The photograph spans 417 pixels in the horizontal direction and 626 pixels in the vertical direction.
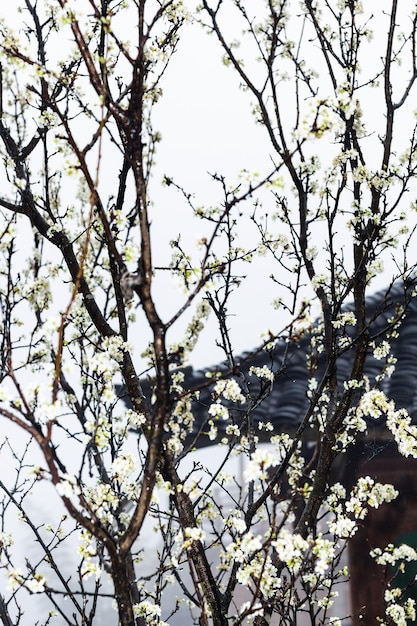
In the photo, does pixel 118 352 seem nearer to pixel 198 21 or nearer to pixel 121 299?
pixel 121 299

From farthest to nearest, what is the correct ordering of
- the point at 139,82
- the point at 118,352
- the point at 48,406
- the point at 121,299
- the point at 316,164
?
the point at 316,164 < the point at 121,299 < the point at 118,352 < the point at 139,82 < the point at 48,406

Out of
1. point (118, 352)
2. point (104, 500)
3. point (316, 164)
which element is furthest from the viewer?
point (316, 164)

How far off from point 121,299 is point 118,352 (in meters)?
0.36

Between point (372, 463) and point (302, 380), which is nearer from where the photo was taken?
point (372, 463)

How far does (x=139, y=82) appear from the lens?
2098mm

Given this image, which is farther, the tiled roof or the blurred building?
the blurred building

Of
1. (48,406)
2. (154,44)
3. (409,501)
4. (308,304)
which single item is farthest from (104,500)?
(409,501)

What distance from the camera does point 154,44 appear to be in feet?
10.4

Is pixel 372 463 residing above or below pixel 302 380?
below

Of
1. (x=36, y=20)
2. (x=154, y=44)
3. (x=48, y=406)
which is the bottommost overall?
(x=48, y=406)

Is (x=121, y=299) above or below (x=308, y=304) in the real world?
above

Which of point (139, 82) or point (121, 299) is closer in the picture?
point (139, 82)

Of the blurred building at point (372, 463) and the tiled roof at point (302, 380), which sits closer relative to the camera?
the tiled roof at point (302, 380)

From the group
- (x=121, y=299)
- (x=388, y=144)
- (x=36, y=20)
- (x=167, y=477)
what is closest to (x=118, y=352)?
(x=121, y=299)
